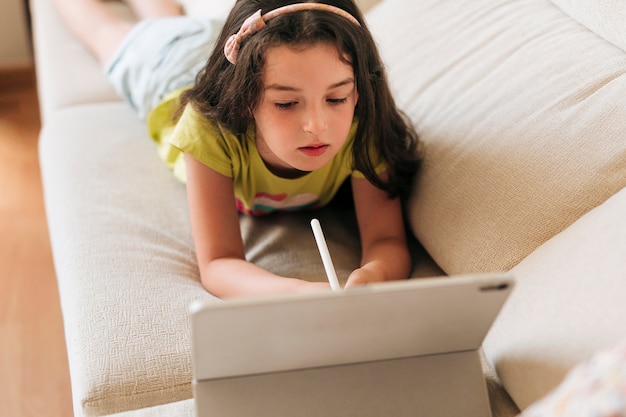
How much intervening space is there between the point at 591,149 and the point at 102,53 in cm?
124

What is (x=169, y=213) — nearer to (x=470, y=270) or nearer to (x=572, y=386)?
(x=470, y=270)

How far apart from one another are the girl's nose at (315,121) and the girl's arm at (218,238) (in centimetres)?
23

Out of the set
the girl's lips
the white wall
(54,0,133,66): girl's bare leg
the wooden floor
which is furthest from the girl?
the white wall

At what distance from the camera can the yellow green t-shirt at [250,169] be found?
1309 mm

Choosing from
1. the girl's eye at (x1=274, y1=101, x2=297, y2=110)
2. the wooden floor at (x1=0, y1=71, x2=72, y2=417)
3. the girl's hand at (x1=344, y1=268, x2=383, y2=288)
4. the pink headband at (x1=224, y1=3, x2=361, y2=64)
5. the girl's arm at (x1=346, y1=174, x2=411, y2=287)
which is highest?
the pink headband at (x1=224, y1=3, x2=361, y2=64)

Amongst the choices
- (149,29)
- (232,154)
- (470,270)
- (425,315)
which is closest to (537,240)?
(470,270)

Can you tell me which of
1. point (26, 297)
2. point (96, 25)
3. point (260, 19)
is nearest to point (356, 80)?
point (260, 19)

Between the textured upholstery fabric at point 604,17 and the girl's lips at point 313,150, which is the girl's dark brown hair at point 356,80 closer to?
the girl's lips at point 313,150

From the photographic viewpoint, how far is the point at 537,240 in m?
1.08

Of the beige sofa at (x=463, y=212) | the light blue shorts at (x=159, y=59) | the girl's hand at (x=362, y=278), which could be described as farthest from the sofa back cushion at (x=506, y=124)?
the light blue shorts at (x=159, y=59)

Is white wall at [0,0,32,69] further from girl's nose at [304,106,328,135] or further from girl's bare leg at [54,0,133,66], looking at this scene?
girl's nose at [304,106,328,135]

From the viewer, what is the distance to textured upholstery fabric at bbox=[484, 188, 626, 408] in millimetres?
864

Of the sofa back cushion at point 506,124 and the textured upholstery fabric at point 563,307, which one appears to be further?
→ the sofa back cushion at point 506,124

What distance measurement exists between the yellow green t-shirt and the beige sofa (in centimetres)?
4
